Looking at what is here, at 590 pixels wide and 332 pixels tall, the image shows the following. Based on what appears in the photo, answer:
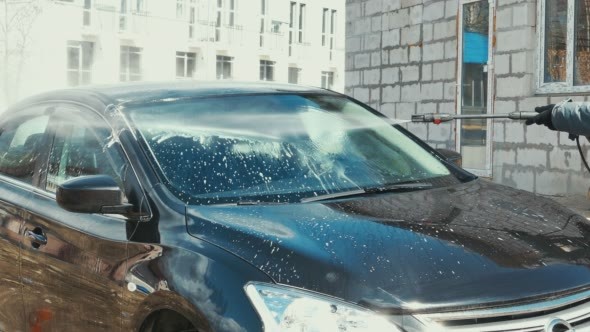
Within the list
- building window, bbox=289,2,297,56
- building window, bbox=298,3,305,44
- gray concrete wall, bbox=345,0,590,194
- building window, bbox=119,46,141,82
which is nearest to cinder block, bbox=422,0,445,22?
gray concrete wall, bbox=345,0,590,194

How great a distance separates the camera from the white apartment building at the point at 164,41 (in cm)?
3622

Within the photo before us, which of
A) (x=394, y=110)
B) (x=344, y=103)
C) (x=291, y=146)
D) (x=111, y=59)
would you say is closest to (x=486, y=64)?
(x=394, y=110)

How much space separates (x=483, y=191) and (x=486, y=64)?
28.5 ft

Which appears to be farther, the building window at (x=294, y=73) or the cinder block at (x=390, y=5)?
the building window at (x=294, y=73)

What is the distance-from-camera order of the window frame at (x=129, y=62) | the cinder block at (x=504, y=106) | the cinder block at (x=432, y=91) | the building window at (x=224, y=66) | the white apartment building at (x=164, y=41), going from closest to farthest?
the cinder block at (x=504, y=106) → the cinder block at (x=432, y=91) → the white apartment building at (x=164, y=41) → the window frame at (x=129, y=62) → the building window at (x=224, y=66)

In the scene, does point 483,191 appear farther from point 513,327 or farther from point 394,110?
point 394,110

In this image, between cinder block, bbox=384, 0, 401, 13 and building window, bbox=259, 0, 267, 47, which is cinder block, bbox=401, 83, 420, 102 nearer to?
cinder block, bbox=384, 0, 401, 13

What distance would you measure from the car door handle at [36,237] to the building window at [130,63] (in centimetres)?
3620

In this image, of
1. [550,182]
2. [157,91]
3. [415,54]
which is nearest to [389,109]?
[415,54]

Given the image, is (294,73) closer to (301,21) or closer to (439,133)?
(301,21)

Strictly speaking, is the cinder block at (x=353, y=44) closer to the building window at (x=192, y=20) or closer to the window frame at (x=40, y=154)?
the window frame at (x=40, y=154)

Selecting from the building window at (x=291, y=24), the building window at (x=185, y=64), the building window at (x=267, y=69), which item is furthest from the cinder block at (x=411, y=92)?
the building window at (x=291, y=24)

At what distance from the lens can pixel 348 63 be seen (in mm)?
15023

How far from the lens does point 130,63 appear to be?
3975 cm
